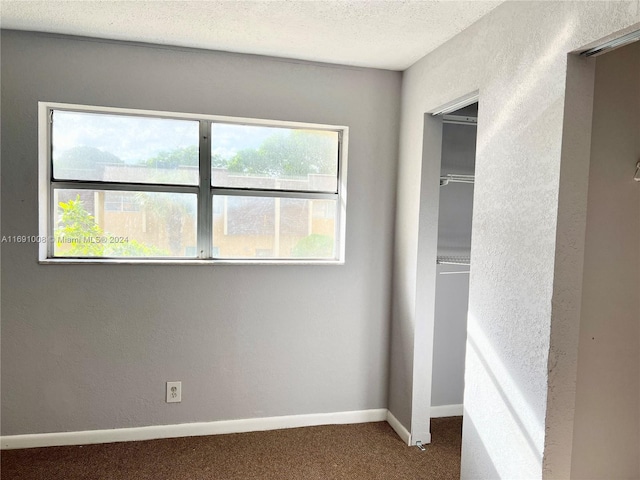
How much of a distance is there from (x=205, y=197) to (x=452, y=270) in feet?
5.80

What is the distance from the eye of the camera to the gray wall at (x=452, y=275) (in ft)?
9.66

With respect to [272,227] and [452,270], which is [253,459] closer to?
[272,227]

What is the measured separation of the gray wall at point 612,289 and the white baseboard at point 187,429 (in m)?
1.43

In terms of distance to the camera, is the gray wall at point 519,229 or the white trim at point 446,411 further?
the white trim at point 446,411

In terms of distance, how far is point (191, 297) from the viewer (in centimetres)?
262

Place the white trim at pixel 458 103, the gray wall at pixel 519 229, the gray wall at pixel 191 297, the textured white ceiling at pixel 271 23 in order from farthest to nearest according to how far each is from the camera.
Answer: the gray wall at pixel 191 297
the white trim at pixel 458 103
the textured white ceiling at pixel 271 23
the gray wall at pixel 519 229

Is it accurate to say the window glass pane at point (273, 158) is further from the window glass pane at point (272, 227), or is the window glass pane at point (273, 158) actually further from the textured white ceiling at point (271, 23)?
the textured white ceiling at point (271, 23)

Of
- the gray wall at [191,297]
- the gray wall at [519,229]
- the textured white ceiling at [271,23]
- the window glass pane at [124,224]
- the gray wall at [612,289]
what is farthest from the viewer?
the window glass pane at [124,224]

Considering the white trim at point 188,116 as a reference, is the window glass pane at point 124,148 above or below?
below

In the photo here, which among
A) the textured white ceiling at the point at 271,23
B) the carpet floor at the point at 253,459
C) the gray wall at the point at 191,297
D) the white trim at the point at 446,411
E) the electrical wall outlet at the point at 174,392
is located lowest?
the carpet floor at the point at 253,459

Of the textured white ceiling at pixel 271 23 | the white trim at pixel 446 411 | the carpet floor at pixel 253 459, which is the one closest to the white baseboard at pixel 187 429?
the carpet floor at pixel 253 459

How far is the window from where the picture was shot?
2.51 metres

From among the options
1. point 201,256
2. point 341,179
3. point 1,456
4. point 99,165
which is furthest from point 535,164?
point 1,456

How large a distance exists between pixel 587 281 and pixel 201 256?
2090 mm
